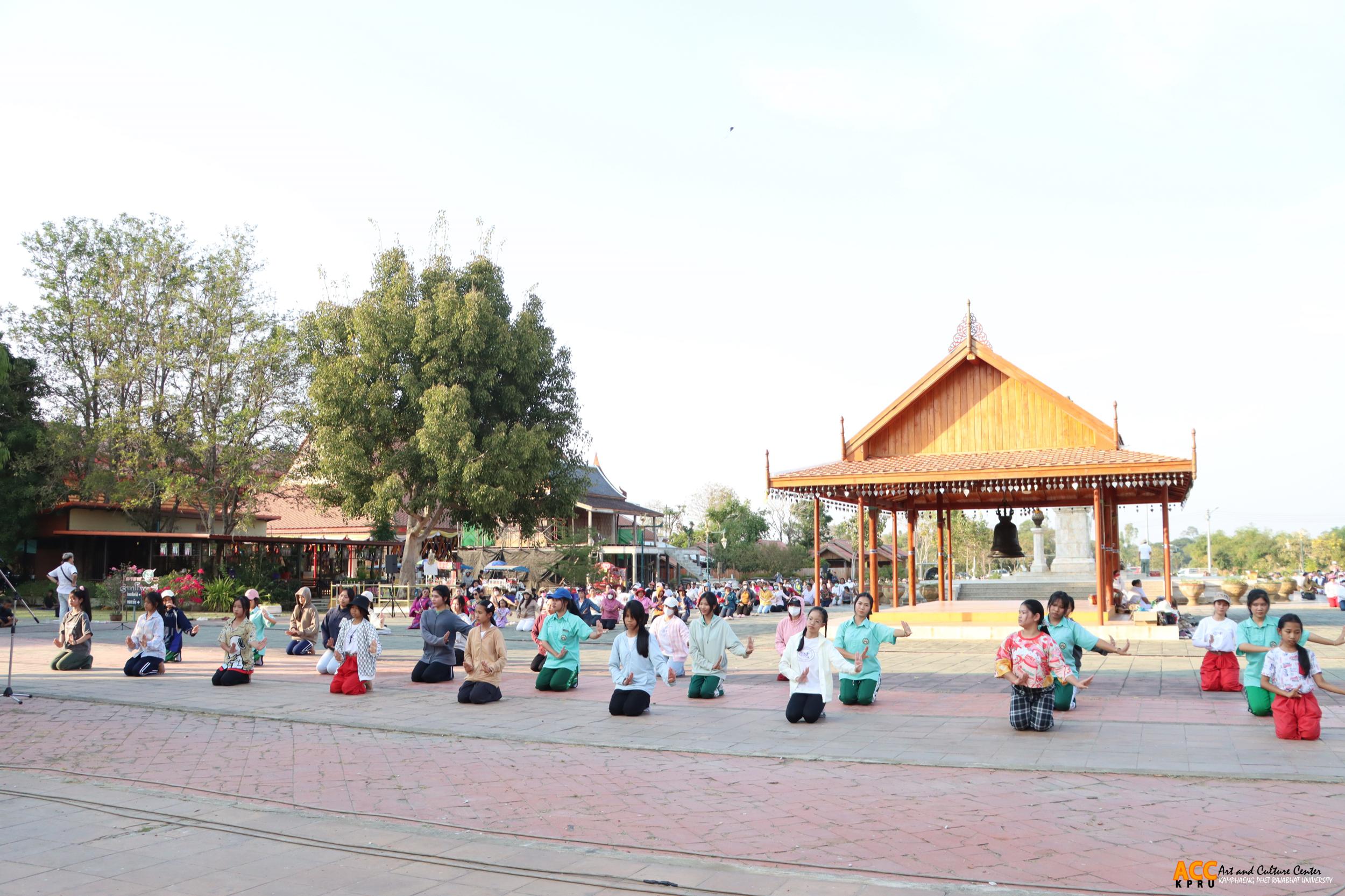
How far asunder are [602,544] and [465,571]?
15.8 metres

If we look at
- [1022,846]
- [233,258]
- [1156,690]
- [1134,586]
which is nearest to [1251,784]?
[1022,846]

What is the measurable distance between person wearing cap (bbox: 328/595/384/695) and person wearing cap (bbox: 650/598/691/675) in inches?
141

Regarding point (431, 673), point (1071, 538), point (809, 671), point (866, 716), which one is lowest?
point (866, 716)

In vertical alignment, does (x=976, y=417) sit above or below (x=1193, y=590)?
above

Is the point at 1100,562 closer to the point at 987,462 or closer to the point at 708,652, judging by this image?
the point at 987,462

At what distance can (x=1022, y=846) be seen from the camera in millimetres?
5516

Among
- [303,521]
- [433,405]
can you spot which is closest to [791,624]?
[433,405]

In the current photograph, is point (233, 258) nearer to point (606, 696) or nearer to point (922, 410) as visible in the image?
point (922, 410)

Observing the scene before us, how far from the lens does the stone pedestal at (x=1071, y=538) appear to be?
40.7m

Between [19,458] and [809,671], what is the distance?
105 ft

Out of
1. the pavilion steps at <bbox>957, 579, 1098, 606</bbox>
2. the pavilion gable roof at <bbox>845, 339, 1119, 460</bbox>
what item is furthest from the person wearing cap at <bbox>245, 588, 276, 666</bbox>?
the pavilion steps at <bbox>957, 579, 1098, 606</bbox>

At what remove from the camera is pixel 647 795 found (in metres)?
6.91

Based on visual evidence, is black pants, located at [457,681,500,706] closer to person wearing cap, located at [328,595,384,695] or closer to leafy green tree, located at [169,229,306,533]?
person wearing cap, located at [328,595,384,695]

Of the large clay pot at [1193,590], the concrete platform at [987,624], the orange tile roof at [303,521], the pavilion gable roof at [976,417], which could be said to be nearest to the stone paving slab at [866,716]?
the concrete platform at [987,624]
